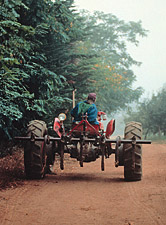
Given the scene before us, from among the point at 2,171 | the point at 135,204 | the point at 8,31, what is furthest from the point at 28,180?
the point at 8,31

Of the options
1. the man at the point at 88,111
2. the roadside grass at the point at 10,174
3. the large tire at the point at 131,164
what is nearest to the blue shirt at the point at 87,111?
the man at the point at 88,111

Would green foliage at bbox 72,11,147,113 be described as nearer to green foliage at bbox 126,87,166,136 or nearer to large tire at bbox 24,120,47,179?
green foliage at bbox 126,87,166,136

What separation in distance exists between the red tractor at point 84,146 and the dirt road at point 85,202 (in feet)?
1.21

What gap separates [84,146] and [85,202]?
2684 millimetres

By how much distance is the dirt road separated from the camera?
5836 millimetres

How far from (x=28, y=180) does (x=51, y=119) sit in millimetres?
8742

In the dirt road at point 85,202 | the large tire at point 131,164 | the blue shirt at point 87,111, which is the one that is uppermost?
the blue shirt at point 87,111

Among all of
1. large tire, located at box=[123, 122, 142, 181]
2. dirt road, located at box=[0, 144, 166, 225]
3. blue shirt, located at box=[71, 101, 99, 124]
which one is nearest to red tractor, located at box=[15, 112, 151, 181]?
large tire, located at box=[123, 122, 142, 181]

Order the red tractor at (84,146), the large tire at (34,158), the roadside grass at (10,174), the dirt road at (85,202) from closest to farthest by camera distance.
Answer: the dirt road at (85,202) → the roadside grass at (10,174) → the red tractor at (84,146) → the large tire at (34,158)

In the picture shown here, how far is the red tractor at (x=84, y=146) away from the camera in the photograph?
9258mm

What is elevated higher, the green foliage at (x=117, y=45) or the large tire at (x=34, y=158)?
the green foliage at (x=117, y=45)

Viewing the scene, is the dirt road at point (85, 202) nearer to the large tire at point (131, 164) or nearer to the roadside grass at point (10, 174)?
the large tire at point (131, 164)

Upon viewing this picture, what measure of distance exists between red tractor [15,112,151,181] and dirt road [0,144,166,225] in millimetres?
369

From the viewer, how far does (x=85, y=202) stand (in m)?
7.10
